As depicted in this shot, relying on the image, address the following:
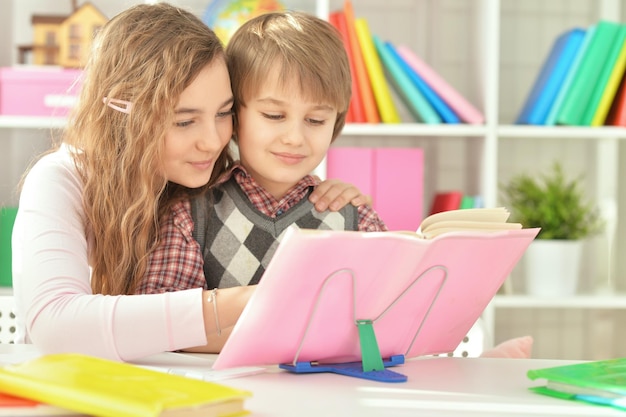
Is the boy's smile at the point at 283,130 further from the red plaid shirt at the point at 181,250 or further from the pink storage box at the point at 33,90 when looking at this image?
the pink storage box at the point at 33,90

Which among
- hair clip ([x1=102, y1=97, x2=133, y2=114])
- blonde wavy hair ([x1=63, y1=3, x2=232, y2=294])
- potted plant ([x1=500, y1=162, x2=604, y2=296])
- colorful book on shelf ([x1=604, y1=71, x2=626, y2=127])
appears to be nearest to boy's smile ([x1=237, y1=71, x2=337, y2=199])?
blonde wavy hair ([x1=63, y1=3, x2=232, y2=294])

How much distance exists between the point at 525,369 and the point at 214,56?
71 centimetres

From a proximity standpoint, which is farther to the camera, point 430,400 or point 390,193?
point 390,193

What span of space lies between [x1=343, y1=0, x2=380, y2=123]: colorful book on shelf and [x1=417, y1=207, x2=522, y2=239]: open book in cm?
161

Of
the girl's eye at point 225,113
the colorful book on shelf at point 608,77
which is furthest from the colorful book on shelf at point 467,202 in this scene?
the girl's eye at point 225,113

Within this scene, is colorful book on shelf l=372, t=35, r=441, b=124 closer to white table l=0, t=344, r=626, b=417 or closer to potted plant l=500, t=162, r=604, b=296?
potted plant l=500, t=162, r=604, b=296

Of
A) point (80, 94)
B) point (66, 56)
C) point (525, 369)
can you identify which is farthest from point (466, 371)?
point (66, 56)

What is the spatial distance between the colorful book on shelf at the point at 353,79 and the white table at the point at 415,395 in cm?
165

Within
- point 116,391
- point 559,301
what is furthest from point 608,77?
point 116,391

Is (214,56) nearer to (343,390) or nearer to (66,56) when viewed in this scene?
(343,390)

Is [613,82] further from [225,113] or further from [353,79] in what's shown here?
[225,113]

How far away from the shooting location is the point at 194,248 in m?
1.55

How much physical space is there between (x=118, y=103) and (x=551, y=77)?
1.65 metres

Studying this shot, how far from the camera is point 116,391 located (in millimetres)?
778
